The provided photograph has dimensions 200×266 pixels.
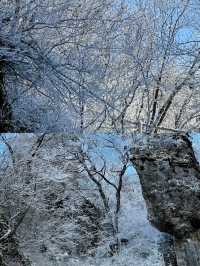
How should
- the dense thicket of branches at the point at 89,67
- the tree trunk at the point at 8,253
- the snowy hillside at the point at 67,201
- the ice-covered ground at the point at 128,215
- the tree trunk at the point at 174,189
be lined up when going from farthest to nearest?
the ice-covered ground at the point at 128,215, the snowy hillside at the point at 67,201, the tree trunk at the point at 174,189, the tree trunk at the point at 8,253, the dense thicket of branches at the point at 89,67

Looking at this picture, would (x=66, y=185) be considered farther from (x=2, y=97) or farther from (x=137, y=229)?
(x=2, y=97)

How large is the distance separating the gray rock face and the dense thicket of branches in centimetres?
116

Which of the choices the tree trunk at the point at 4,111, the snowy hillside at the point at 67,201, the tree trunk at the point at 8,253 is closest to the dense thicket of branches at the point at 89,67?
the tree trunk at the point at 4,111

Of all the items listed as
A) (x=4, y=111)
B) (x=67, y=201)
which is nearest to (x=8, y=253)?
(x=4, y=111)

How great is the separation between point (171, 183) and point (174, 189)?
4.7 inches

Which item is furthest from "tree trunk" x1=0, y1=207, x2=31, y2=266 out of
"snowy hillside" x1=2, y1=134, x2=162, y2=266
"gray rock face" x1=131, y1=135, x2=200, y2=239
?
"gray rock face" x1=131, y1=135, x2=200, y2=239

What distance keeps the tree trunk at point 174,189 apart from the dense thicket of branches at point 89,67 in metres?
1.17

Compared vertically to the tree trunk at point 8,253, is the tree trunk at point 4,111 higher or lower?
higher

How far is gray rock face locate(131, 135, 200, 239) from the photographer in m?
8.11

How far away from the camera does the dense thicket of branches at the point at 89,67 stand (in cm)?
552

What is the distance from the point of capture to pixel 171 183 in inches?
325

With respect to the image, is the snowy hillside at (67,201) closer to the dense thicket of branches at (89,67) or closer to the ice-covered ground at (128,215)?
the ice-covered ground at (128,215)

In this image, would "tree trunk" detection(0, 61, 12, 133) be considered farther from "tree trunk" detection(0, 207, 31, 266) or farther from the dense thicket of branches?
"tree trunk" detection(0, 207, 31, 266)

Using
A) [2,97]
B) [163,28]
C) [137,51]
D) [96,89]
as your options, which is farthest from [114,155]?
[96,89]
